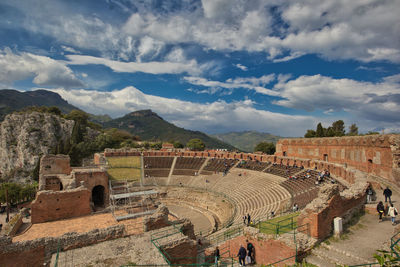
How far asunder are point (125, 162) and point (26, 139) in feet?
124

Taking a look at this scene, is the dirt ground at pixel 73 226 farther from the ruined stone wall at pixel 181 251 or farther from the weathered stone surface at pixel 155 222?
the ruined stone wall at pixel 181 251

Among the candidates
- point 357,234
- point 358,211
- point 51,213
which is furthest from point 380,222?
point 51,213

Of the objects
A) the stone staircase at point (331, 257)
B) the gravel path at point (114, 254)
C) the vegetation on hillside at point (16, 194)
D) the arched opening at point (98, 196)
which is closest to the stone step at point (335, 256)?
the stone staircase at point (331, 257)

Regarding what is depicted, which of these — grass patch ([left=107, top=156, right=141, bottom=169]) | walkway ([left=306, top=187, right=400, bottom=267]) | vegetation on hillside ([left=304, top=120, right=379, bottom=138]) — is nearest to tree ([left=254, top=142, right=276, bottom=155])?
vegetation on hillside ([left=304, top=120, right=379, bottom=138])

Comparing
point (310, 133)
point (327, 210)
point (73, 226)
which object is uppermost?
point (310, 133)

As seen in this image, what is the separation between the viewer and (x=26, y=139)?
58.1m

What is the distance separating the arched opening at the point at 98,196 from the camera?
27438 millimetres

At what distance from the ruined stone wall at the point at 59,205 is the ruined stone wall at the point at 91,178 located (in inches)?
229

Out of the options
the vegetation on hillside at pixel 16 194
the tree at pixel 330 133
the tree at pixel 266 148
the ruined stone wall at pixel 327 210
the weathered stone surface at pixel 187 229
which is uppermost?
the tree at pixel 330 133

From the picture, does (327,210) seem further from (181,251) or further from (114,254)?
(114,254)

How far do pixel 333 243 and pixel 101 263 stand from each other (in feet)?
30.3

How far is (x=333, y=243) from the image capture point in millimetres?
8547

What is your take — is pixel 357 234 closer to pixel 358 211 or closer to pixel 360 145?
pixel 358 211

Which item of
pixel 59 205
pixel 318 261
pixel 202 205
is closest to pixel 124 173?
pixel 202 205
